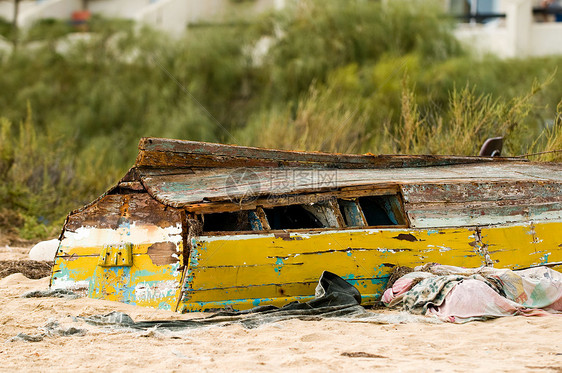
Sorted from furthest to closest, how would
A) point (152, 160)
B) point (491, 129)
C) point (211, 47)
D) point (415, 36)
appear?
point (211, 47)
point (415, 36)
point (491, 129)
point (152, 160)

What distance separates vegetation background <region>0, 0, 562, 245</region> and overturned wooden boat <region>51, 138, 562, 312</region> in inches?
261

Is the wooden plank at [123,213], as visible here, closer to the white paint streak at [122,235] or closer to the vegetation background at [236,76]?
the white paint streak at [122,235]

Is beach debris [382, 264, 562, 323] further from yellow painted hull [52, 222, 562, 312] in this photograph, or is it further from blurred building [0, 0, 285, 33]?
blurred building [0, 0, 285, 33]

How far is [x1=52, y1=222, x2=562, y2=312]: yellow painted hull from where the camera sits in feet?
17.5

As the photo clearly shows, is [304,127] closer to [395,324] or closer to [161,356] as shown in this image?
[395,324]

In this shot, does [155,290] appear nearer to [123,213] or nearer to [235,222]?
[123,213]

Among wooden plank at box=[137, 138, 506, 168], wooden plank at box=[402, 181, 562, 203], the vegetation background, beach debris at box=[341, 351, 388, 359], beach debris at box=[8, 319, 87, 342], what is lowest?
beach debris at box=[341, 351, 388, 359]

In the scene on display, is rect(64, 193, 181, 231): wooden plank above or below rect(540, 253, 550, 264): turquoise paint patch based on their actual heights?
above

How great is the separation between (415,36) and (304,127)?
750 cm

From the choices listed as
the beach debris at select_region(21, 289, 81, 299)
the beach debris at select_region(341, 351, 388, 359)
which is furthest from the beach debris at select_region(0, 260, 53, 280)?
the beach debris at select_region(341, 351, 388, 359)

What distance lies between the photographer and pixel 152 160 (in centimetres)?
607

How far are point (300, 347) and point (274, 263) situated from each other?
1.27 meters

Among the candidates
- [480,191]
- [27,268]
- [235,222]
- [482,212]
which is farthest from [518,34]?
[27,268]

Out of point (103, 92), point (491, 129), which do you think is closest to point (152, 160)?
point (491, 129)
